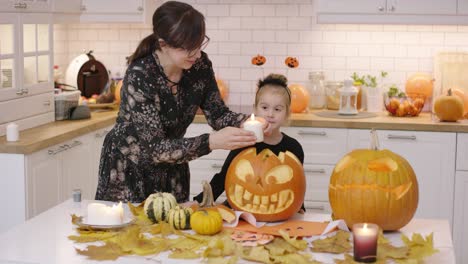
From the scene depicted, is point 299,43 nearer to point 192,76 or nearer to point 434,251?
point 192,76

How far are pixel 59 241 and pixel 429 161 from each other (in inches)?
120

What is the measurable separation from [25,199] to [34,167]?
0.18m

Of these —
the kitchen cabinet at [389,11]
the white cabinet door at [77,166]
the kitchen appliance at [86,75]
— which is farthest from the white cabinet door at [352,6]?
the white cabinet door at [77,166]

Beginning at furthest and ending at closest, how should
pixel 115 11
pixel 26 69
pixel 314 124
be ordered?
1. pixel 115 11
2. pixel 314 124
3. pixel 26 69

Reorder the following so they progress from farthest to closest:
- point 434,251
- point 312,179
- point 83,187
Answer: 1. point 312,179
2. point 83,187
3. point 434,251

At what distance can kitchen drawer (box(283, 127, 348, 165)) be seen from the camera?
506 centimetres

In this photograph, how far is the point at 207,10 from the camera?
226 inches

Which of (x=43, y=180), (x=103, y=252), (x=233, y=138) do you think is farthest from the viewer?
(x=43, y=180)

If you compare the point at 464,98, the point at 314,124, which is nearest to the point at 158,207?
the point at 314,124

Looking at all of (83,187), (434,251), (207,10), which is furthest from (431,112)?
(434,251)

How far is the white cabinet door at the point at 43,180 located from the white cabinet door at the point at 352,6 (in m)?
2.00

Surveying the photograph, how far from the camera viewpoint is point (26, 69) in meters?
4.55

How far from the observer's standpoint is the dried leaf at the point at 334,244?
2438 millimetres

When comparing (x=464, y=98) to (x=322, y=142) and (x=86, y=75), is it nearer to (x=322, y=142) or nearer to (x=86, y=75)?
(x=322, y=142)
